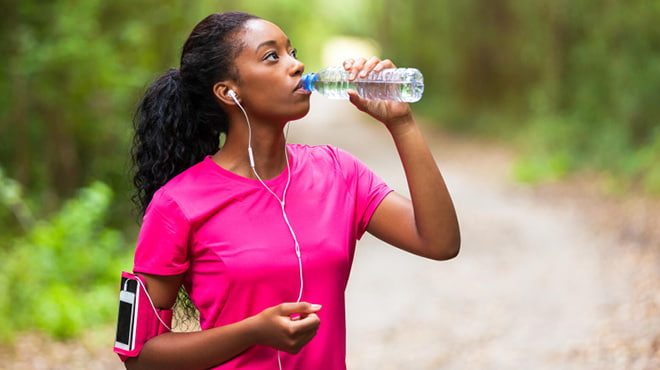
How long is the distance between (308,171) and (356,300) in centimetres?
635

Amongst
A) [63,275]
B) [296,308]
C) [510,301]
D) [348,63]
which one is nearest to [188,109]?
[348,63]

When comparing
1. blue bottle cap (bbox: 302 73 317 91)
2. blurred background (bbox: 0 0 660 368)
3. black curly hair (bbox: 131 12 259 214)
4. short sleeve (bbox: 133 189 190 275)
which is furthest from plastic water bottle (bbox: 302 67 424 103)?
blurred background (bbox: 0 0 660 368)

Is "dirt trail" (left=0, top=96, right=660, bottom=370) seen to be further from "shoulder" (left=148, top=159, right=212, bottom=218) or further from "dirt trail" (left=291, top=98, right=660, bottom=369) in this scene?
"shoulder" (left=148, top=159, right=212, bottom=218)

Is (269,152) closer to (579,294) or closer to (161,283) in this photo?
(161,283)

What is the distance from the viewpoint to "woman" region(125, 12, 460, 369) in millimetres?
2021

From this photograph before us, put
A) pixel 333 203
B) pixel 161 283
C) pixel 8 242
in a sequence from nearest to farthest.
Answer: pixel 161 283 → pixel 333 203 → pixel 8 242

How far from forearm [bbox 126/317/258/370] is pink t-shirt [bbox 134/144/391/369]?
6 cm

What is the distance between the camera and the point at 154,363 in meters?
2.07

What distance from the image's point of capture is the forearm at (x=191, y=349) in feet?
6.53

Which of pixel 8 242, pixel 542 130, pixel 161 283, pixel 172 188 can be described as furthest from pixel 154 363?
pixel 542 130

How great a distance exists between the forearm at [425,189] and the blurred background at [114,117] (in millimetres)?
1765

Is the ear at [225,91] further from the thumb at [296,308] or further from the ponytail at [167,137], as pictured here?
the thumb at [296,308]

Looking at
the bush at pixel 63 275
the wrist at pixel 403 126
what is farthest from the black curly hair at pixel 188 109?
the bush at pixel 63 275

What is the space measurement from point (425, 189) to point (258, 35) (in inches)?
25.0
